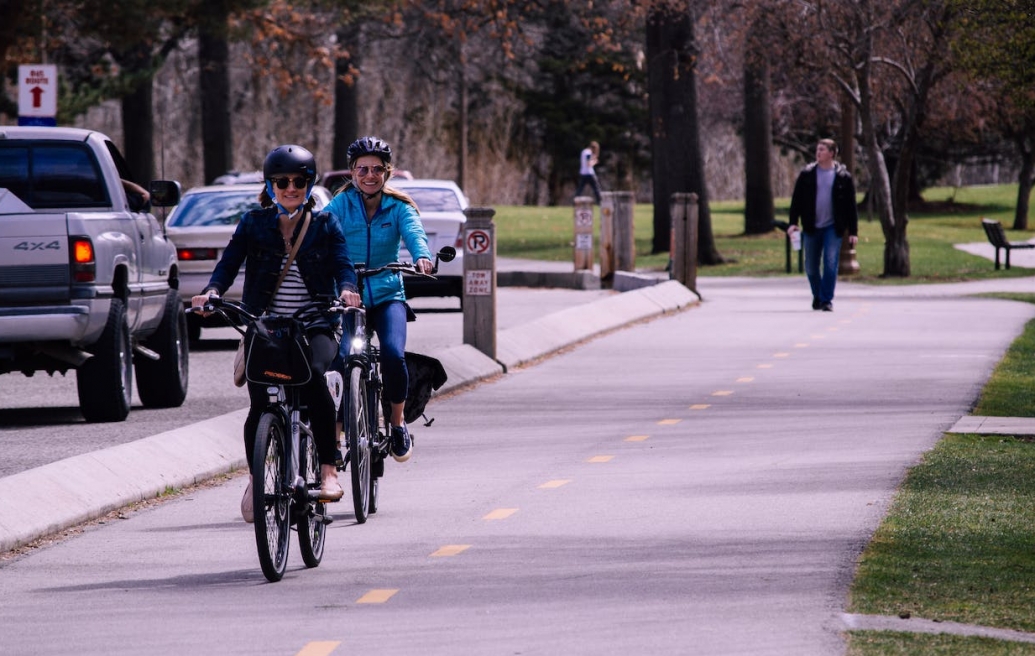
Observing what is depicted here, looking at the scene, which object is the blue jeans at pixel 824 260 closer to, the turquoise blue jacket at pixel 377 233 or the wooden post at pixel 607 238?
the wooden post at pixel 607 238

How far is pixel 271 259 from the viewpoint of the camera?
26.7ft

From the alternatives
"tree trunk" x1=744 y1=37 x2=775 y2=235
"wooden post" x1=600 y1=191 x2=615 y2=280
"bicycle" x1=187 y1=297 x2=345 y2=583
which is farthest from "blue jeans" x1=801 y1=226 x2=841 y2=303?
"tree trunk" x1=744 y1=37 x2=775 y2=235

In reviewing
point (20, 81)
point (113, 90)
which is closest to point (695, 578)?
point (20, 81)

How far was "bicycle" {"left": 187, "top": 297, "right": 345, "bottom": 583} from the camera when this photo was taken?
24.3ft

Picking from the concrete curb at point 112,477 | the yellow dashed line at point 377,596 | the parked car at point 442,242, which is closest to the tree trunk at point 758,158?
the parked car at point 442,242

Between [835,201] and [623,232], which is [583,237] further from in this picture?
[835,201]

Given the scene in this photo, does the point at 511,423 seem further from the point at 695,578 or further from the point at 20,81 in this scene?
the point at 20,81

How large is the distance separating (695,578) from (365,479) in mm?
2153

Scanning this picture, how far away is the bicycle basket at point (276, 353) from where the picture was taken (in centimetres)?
773

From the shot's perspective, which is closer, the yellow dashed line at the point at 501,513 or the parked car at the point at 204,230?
the yellow dashed line at the point at 501,513

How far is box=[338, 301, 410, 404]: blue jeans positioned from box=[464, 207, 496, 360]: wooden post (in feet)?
21.8

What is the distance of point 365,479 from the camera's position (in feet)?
29.9

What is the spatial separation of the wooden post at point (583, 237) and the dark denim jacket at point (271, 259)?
71.9 ft

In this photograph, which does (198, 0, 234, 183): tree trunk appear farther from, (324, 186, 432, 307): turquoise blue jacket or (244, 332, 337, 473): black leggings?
(244, 332, 337, 473): black leggings
